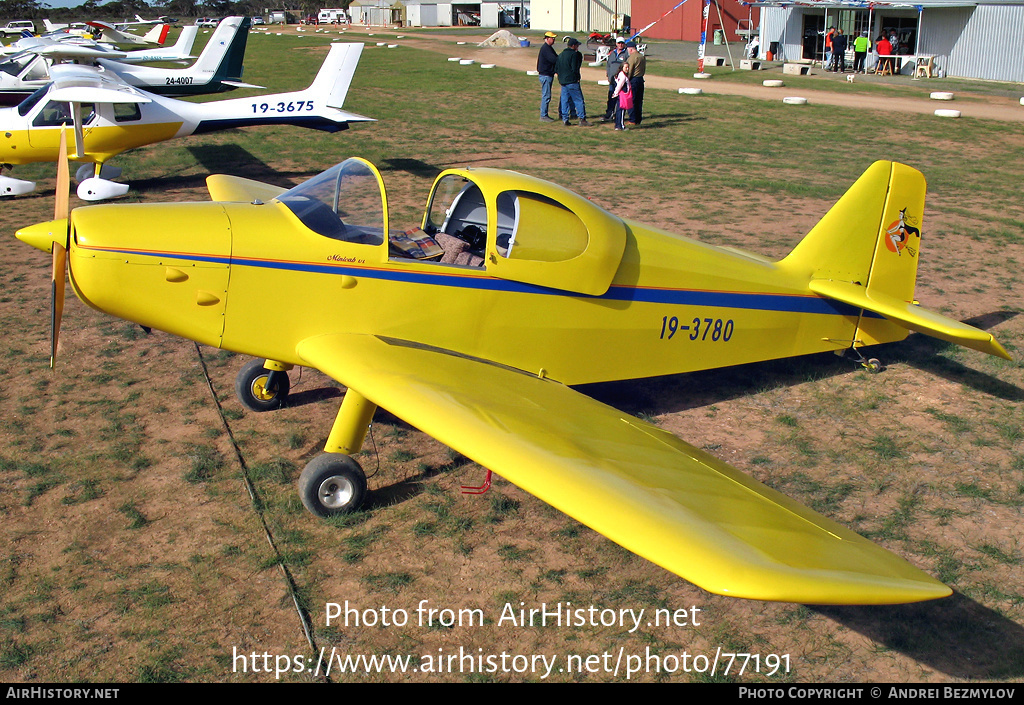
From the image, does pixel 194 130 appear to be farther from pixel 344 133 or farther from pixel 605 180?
pixel 605 180

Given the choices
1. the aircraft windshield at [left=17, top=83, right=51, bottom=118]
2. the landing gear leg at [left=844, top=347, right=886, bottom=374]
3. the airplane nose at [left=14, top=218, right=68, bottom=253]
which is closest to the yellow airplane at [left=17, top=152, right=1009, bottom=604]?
the airplane nose at [left=14, top=218, right=68, bottom=253]

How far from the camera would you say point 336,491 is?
4977mm

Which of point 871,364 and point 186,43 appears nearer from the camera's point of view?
point 871,364

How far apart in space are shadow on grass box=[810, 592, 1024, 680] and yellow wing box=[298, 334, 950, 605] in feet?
2.71

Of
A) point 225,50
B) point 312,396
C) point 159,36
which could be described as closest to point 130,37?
point 159,36

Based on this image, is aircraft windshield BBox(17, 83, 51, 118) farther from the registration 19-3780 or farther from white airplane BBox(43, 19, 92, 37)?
white airplane BBox(43, 19, 92, 37)

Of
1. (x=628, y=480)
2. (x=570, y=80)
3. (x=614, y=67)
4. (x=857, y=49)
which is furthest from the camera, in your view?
(x=857, y=49)

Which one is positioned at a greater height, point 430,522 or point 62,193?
point 62,193

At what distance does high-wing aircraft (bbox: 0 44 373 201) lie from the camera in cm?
1279

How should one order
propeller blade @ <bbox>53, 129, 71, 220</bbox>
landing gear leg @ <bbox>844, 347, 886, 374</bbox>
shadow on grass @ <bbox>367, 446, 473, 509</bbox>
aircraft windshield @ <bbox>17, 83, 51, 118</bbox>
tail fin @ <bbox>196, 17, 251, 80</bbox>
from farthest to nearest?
tail fin @ <bbox>196, 17, 251, 80</bbox> → aircraft windshield @ <bbox>17, 83, 51, 118</bbox> → landing gear leg @ <bbox>844, 347, 886, 374</bbox> → propeller blade @ <bbox>53, 129, 71, 220</bbox> → shadow on grass @ <bbox>367, 446, 473, 509</bbox>

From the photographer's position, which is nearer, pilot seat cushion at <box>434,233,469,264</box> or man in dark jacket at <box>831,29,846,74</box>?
pilot seat cushion at <box>434,233,469,264</box>

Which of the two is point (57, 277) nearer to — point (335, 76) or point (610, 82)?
point (335, 76)

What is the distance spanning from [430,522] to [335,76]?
1288 centimetres

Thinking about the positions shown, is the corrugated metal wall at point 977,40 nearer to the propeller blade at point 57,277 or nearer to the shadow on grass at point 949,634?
the shadow on grass at point 949,634
